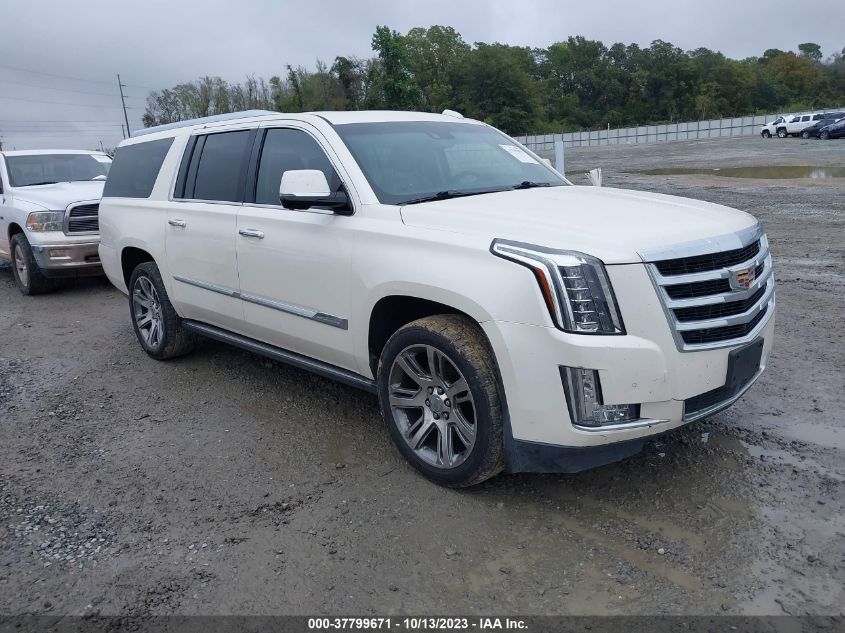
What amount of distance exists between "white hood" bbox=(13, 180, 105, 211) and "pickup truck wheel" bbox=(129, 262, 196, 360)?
3454 mm

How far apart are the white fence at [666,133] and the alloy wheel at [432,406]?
62.3m

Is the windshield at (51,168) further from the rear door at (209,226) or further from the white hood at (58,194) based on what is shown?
the rear door at (209,226)

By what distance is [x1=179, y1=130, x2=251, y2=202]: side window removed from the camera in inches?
195

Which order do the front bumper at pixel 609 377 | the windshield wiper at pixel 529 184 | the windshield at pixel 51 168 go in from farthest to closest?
the windshield at pixel 51 168 → the windshield wiper at pixel 529 184 → the front bumper at pixel 609 377

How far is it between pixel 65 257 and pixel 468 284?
7530 millimetres

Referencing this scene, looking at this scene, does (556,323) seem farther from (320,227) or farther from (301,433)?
(301,433)

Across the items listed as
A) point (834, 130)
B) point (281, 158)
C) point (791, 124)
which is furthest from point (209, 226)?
point (791, 124)

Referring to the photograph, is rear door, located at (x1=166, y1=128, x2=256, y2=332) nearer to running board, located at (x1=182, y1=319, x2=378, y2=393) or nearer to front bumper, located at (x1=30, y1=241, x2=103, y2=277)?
running board, located at (x1=182, y1=319, x2=378, y2=393)

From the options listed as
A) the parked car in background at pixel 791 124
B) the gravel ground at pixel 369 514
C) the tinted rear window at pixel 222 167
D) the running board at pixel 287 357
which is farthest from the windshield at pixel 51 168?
the parked car in background at pixel 791 124

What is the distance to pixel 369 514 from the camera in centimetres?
354

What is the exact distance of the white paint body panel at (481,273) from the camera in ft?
10.1

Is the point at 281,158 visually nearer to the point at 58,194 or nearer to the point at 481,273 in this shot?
the point at 481,273

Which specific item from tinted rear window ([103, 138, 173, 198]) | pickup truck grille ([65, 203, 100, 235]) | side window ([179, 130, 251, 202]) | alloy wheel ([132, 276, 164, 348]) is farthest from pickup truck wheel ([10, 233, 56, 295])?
side window ([179, 130, 251, 202])

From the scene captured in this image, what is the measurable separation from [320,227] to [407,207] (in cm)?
59
